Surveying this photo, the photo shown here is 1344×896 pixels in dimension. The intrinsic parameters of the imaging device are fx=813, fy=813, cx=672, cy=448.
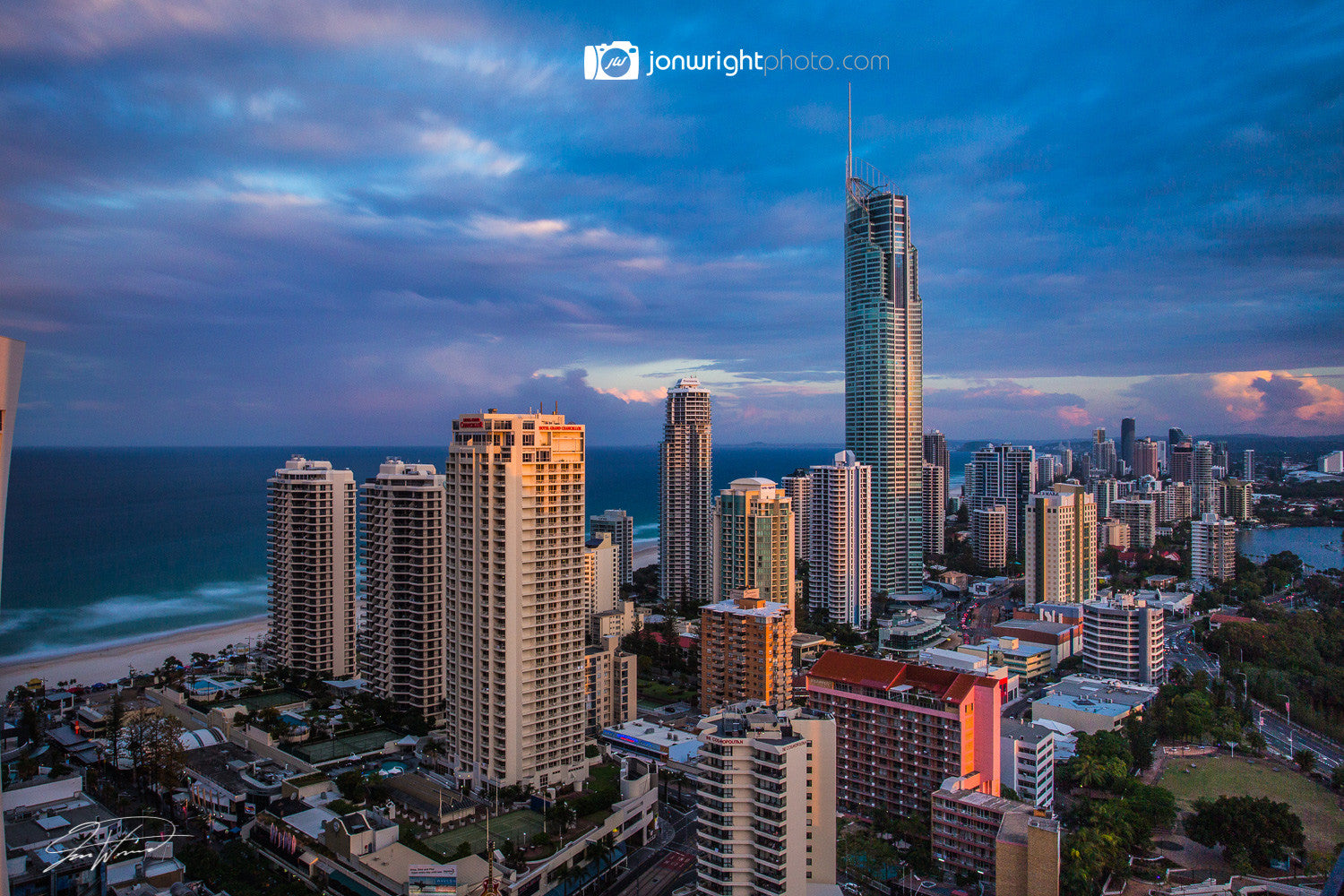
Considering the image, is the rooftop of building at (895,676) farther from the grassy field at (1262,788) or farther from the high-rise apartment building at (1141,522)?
the high-rise apartment building at (1141,522)

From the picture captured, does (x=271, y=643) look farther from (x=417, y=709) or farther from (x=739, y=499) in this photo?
(x=739, y=499)

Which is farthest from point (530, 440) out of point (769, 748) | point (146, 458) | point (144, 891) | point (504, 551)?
point (146, 458)

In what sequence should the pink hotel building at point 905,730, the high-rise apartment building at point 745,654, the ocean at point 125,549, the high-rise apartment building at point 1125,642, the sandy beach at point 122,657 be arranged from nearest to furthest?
the pink hotel building at point 905,730 → the high-rise apartment building at point 745,654 → the sandy beach at point 122,657 → the high-rise apartment building at point 1125,642 → the ocean at point 125,549

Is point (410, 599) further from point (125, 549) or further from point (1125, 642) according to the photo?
point (125, 549)

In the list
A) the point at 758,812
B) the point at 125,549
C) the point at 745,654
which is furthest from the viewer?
the point at 125,549

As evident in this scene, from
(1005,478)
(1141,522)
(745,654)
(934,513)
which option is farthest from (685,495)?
(1005,478)

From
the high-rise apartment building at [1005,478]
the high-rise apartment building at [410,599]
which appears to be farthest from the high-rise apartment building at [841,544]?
the high-rise apartment building at [1005,478]
